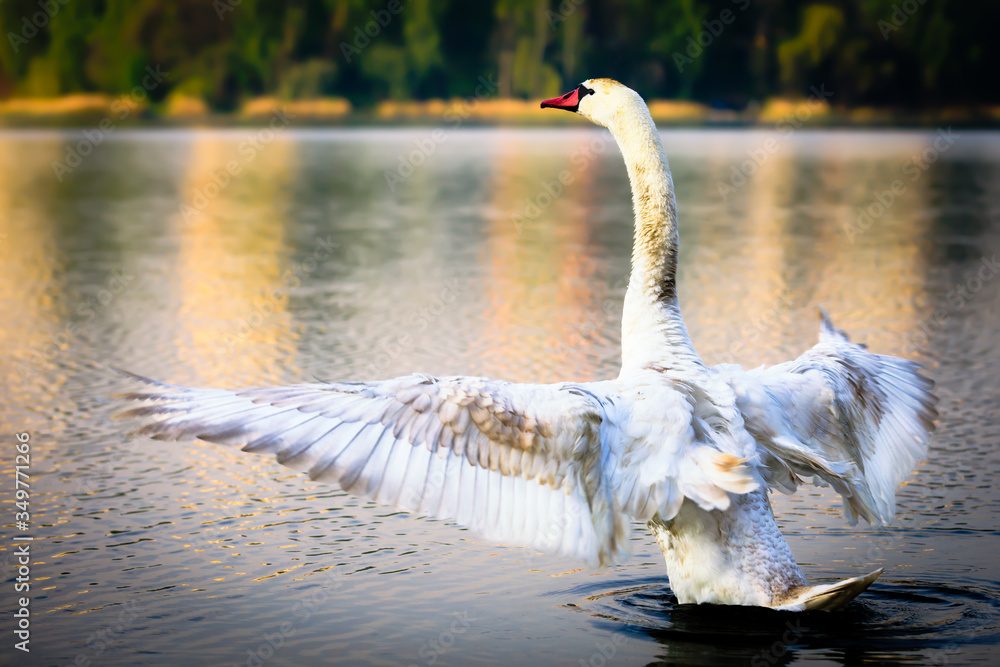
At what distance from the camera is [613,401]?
22.8 feet

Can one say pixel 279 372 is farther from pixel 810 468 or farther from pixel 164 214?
pixel 164 214

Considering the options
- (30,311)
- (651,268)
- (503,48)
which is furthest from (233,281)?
(503,48)

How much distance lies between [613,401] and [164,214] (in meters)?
26.4

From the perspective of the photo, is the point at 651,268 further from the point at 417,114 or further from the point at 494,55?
the point at 494,55

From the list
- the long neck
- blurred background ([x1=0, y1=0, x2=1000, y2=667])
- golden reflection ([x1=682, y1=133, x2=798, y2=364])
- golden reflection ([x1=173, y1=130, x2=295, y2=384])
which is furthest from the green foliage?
the long neck

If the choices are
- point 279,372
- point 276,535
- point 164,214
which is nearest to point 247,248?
point 164,214

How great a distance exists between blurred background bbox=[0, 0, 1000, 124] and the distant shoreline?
22 cm

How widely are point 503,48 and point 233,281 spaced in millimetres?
106067

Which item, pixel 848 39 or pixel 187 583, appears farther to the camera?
pixel 848 39

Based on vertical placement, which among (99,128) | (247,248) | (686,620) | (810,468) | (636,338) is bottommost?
(686,620)

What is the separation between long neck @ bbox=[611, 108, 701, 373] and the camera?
25.0ft

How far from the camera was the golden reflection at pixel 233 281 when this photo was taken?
47.4 feet

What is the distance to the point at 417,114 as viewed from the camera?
405ft

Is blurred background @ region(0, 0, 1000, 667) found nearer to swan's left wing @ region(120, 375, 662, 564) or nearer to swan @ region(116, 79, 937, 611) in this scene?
swan @ region(116, 79, 937, 611)
